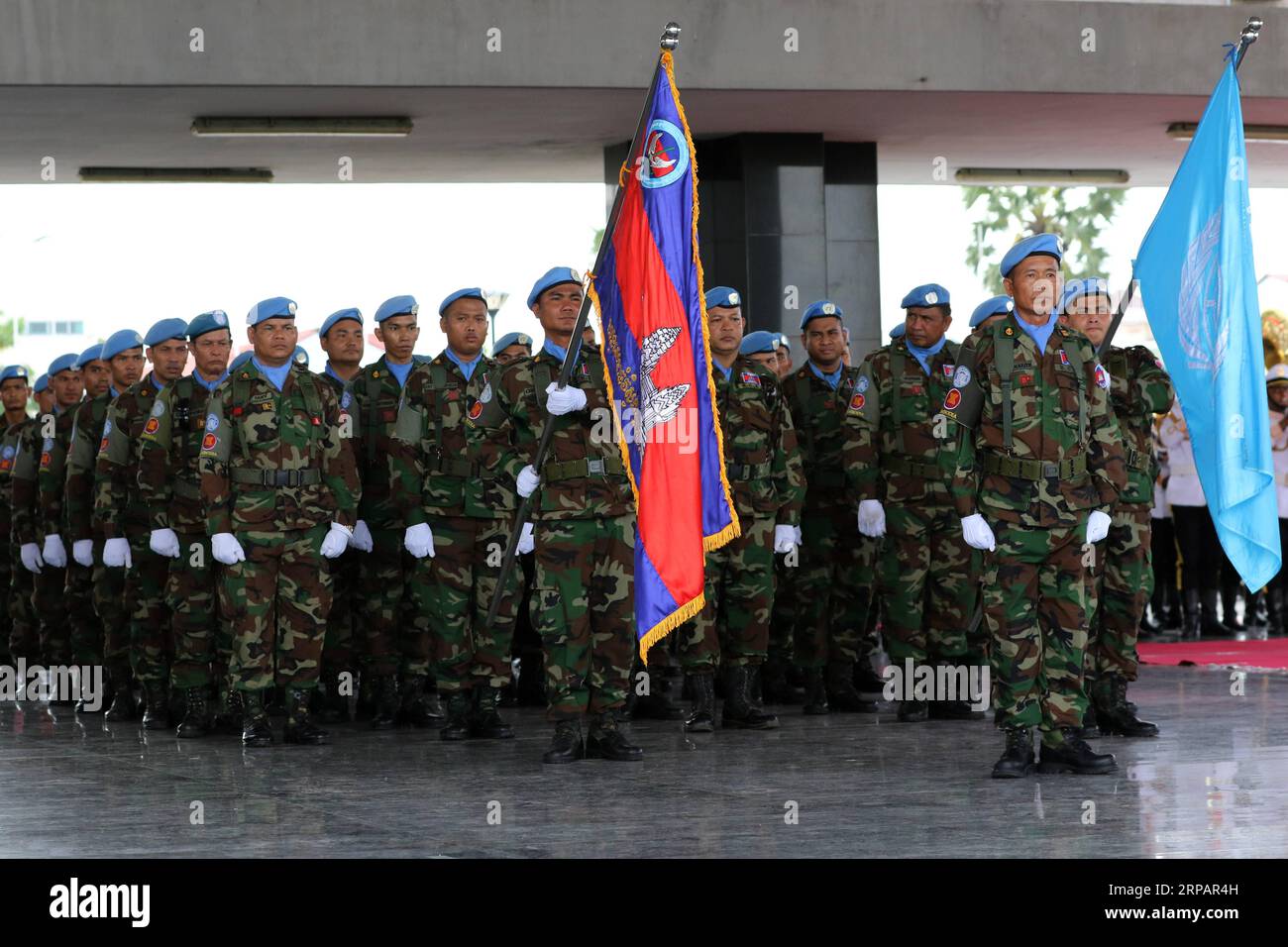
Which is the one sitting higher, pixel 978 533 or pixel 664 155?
pixel 664 155

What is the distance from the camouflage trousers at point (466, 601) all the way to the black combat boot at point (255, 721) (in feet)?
2.95

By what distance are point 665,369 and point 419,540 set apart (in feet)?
6.51

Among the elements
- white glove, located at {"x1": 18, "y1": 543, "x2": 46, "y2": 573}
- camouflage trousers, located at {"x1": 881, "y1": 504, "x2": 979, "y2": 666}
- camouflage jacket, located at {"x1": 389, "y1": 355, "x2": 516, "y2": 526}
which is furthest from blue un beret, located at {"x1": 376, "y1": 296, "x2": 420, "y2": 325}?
white glove, located at {"x1": 18, "y1": 543, "x2": 46, "y2": 573}

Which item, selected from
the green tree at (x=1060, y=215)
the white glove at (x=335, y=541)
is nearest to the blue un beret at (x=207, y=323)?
the white glove at (x=335, y=541)

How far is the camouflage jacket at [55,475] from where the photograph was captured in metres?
12.2

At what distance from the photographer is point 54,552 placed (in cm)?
1203

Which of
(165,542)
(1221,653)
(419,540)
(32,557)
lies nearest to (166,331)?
(165,542)

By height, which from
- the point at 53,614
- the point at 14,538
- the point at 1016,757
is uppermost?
the point at 14,538

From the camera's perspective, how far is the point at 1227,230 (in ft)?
26.6

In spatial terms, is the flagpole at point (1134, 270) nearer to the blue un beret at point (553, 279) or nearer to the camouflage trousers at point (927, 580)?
the camouflage trousers at point (927, 580)

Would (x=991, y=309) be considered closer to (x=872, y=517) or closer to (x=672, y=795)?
(x=872, y=517)

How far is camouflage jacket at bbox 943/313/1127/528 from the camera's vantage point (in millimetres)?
7754

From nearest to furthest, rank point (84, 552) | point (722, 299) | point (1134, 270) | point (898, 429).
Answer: point (1134, 270) < point (722, 299) < point (898, 429) < point (84, 552)
